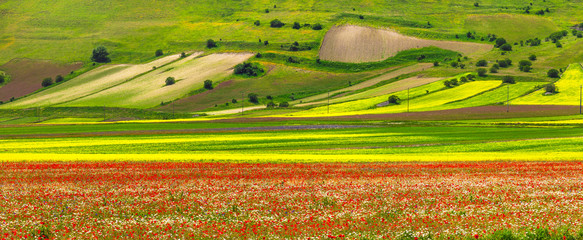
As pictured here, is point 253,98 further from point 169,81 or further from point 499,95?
point 499,95

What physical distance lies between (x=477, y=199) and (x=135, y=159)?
102 ft

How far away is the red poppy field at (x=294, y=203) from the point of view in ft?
66.1

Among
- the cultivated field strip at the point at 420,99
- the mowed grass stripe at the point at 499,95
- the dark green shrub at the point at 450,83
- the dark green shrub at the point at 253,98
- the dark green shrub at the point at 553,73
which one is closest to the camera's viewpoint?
the mowed grass stripe at the point at 499,95

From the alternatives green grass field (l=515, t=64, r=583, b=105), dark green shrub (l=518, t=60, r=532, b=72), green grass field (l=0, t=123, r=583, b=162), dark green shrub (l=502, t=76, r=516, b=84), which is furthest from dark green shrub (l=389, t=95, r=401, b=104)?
green grass field (l=0, t=123, r=583, b=162)

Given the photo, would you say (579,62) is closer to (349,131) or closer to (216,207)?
(349,131)

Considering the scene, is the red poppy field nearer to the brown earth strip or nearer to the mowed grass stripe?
the brown earth strip

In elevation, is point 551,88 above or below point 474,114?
above

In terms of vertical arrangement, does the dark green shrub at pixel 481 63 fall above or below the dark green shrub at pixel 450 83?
above

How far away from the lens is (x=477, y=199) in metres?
25.4

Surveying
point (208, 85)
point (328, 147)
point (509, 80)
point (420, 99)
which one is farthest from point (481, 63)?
point (328, 147)

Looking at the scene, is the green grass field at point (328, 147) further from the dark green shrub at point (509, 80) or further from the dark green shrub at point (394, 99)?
the dark green shrub at point (509, 80)

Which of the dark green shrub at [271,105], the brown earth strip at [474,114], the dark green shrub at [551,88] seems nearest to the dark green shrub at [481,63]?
the dark green shrub at [551,88]

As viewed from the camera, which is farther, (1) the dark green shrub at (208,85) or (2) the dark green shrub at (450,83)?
(1) the dark green shrub at (208,85)

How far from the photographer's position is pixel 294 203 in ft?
82.0
